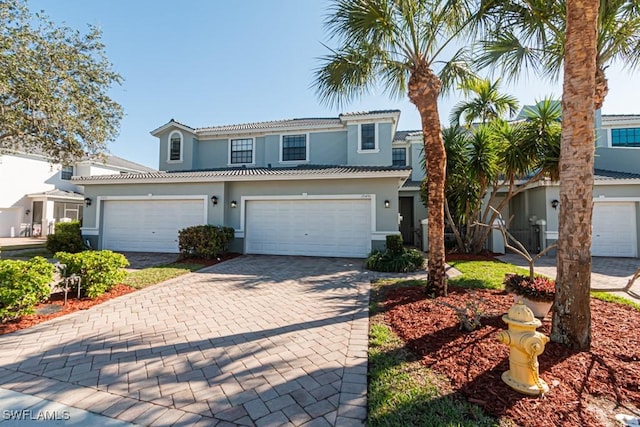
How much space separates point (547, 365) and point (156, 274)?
28.7 ft

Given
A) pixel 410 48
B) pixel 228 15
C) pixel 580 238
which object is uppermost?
pixel 228 15

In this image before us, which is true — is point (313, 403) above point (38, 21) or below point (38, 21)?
below

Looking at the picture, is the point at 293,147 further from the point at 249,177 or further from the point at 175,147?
the point at 175,147

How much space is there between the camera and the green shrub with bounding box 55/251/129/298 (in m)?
5.71

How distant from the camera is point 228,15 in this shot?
364 inches

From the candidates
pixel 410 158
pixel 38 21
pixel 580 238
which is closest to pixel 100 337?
pixel 580 238

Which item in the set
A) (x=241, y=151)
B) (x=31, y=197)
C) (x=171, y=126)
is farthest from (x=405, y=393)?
(x=31, y=197)

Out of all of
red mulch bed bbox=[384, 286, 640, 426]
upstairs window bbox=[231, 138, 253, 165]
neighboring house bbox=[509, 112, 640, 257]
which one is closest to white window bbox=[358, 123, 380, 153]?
upstairs window bbox=[231, 138, 253, 165]

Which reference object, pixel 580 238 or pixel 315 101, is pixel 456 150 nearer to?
pixel 315 101

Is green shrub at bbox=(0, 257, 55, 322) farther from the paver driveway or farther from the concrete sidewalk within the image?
the concrete sidewalk

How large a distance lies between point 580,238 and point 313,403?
3.60m

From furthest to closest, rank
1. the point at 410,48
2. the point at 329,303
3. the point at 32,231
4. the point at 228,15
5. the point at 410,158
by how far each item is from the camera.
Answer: the point at 32,231 < the point at 410,158 < the point at 228,15 < the point at 410,48 < the point at 329,303

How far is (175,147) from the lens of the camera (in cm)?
1725

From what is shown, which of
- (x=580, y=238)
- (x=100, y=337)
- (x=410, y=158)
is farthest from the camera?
(x=410, y=158)
